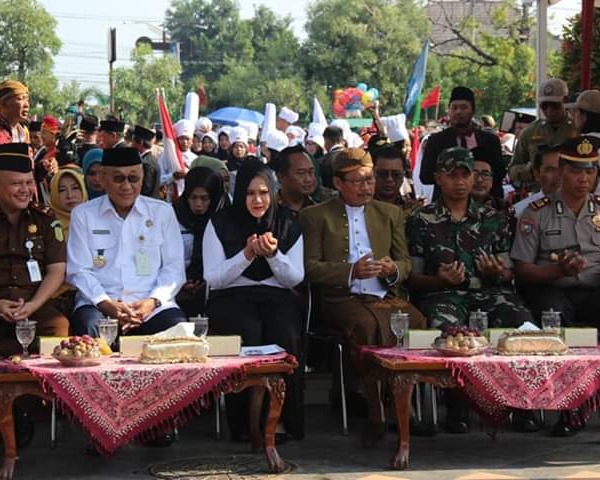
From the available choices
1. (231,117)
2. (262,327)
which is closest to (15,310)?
(262,327)

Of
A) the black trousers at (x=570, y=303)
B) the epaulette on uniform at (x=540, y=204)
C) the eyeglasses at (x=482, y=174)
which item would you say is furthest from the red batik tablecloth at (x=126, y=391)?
the eyeglasses at (x=482, y=174)

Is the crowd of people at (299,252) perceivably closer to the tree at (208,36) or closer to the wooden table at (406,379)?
the wooden table at (406,379)

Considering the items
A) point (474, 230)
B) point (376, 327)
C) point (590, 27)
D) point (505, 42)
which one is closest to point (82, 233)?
point (376, 327)

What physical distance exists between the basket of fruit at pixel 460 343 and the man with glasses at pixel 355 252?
87 cm

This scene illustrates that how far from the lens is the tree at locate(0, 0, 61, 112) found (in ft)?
120

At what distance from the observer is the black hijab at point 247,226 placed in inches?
270

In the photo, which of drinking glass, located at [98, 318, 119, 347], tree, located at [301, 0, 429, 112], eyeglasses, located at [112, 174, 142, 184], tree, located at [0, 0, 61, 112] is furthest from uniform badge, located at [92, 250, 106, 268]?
tree, located at [301, 0, 429, 112]

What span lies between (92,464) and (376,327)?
177cm

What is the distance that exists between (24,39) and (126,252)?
31.4 metres

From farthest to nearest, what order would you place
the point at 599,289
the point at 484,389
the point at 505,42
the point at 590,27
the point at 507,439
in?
1. the point at 505,42
2. the point at 590,27
3. the point at 599,289
4. the point at 507,439
5. the point at 484,389

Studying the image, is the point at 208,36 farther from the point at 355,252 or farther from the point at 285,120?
the point at 355,252

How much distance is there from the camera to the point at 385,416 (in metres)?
6.80

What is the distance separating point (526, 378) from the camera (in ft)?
19.5

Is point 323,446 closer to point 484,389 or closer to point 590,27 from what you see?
point 484,389
